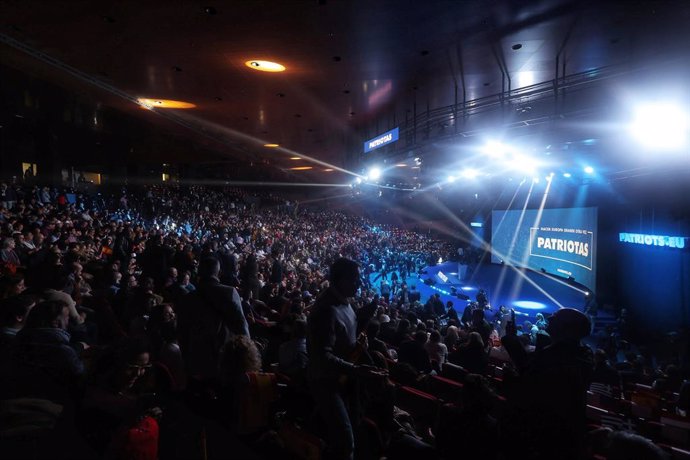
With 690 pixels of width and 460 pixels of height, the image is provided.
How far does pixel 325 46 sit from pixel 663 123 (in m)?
5.68

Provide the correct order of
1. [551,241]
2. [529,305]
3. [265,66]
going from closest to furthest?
[265,66], [551,241], [529,305]

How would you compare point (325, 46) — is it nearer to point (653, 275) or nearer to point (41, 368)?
point (41, 368)

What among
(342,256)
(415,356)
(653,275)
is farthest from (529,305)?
(415,356)

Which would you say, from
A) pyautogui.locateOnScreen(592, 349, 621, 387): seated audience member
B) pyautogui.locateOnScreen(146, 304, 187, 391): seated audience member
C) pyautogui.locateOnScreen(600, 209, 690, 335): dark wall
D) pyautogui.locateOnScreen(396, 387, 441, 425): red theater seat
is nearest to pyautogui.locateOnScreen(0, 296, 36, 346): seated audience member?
pyautogui.locateOnScreen(146, 304, 187, 391): seated audience member

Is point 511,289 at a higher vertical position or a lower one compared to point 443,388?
lower

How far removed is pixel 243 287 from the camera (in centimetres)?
765

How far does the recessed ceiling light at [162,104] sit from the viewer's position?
31.3ft

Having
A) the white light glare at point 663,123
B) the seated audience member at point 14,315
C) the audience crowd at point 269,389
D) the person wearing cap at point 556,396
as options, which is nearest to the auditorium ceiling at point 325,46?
the white light glare at point 663,123

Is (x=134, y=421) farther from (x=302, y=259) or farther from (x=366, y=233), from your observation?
(x=366, y=233)

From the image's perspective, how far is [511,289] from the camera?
17703 mm

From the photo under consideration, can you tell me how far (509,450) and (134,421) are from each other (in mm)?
1839

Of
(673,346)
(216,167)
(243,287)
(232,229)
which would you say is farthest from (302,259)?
(216,167)

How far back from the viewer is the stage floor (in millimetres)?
14795

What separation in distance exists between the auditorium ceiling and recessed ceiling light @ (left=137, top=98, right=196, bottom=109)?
295 millimetres
